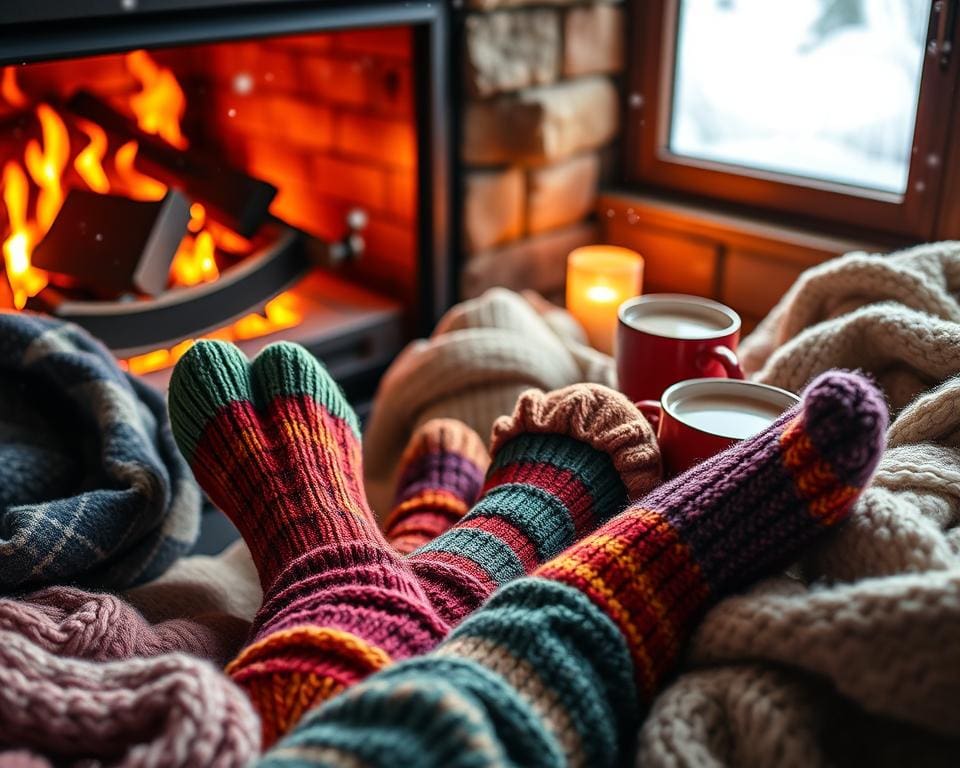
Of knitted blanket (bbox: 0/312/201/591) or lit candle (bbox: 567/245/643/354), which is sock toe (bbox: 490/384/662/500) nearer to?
knitted blanket (bbox: 0/312/201/591)

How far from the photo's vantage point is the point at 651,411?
0.82 metres

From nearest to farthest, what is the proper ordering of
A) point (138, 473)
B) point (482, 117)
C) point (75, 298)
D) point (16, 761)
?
point (16, 761)
point (138, 473)
point (75, 298)
point (482, 117)

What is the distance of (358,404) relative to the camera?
4.33 feet

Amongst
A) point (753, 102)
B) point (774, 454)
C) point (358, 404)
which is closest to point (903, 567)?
point (774, 454)

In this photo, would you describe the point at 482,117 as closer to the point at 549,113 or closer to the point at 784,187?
the point at 549,113

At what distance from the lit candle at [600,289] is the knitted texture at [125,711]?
86cm

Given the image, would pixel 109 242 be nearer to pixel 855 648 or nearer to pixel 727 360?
pixel 727 360

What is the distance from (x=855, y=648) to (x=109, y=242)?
0.94 metres

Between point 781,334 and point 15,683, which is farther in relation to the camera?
point 781,334

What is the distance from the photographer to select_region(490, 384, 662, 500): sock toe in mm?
744

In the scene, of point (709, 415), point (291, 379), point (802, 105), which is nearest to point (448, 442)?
point (291, 379)

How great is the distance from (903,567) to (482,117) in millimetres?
929

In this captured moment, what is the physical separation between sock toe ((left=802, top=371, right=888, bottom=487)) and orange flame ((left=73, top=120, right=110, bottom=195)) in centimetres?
90

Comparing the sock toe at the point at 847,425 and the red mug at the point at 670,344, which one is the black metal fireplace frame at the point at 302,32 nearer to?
the red mug at the point at 670,344
